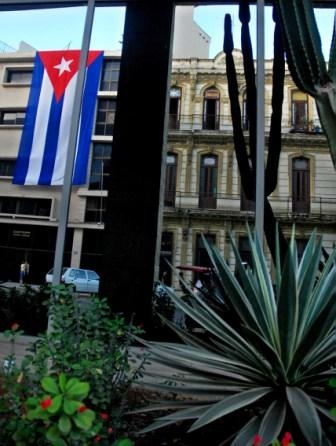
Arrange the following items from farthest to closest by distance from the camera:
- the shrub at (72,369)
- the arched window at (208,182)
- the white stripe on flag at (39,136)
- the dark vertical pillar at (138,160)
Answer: the arched window at (208,182) → the white stripe on flag at (39,136) → the dark vertical pillar at (138,160) → the shrub at (72,369)

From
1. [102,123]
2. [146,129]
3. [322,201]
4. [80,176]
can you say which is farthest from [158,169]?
[102,123]

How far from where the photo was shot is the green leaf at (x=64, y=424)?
4.29ft

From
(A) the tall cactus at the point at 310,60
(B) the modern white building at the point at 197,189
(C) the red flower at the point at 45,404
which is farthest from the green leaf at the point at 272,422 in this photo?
(B) the modern white building at the point at 197,189

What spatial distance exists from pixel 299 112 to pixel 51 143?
20.5 meters

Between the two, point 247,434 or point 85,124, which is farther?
point 85,124

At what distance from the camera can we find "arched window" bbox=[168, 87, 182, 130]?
964 inches

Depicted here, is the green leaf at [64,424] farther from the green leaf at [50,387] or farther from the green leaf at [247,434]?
the green leaf at [247,434]

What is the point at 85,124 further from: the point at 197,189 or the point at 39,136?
the point at 197,189

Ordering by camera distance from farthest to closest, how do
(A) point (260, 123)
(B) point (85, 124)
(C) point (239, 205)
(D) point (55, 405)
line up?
1. (C) point (239, 205)
2. (B) point (85, 124)
3. (A) point (260, 123)
4. (D) point (55, 405)

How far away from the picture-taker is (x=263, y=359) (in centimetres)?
236

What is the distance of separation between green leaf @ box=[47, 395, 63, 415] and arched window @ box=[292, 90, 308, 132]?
78.4 ft

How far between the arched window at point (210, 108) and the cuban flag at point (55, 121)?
18.9 meters

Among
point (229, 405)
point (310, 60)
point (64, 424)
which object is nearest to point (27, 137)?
point (310, 60)

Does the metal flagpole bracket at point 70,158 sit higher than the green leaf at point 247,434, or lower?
higher
